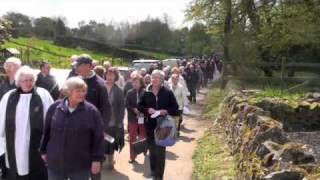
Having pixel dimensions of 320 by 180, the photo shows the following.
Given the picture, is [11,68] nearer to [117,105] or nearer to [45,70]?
[117,105]

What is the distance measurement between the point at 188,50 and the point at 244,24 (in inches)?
1498

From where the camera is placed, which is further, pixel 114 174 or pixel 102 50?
pixel 102 50

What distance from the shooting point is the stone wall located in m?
6.48

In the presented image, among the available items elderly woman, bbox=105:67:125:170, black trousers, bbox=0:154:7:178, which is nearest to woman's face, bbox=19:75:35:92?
black trousers, bbox=0:154:7:178

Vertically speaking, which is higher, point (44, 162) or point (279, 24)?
point (279, 24)

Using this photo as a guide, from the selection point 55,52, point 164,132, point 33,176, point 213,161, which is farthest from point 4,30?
point 55,52

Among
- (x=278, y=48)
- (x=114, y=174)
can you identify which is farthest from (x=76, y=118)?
(x=278, y=48)

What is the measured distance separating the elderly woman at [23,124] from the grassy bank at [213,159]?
3.14 metres

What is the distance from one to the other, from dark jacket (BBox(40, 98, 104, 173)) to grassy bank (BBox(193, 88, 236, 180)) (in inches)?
119

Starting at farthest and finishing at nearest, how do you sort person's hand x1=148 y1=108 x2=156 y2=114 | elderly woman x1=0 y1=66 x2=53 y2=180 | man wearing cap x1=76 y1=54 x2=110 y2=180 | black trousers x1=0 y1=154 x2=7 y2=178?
person's hand x1=148 y1=108 x2=156 y2=114
man wearing cap x1=76 y1=54 x2=110 y2=180
black trousers x1=0 y1=154 x2=7 y2=178
elderly woman x1=0 y1=66 x2=53 y2=180

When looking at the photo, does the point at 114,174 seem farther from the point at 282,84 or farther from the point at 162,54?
the point at 162,54

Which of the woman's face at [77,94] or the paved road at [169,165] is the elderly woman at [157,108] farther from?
the woman's face at [77,94]

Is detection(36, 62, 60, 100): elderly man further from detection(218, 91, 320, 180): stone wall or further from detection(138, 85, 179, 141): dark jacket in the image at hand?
detection(218, 91, 320, 180): stone wall

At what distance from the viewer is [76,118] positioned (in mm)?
6039
